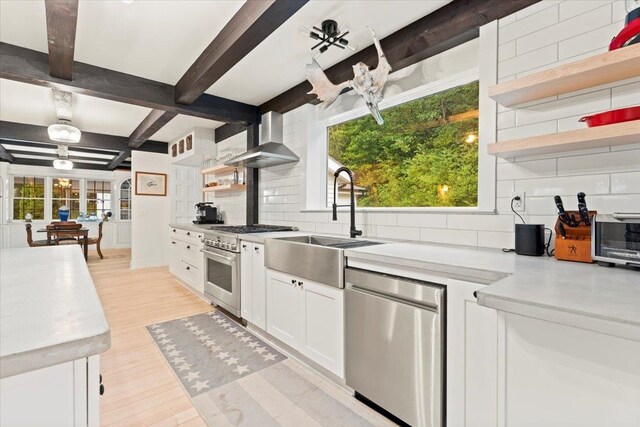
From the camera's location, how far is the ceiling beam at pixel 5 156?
6.19 metres

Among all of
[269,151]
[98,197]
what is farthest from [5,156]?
[269,151]

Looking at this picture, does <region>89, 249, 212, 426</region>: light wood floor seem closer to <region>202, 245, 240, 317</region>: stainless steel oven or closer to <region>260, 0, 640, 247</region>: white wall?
<region>202, 245, 240, 317</region>: stainless steel oven

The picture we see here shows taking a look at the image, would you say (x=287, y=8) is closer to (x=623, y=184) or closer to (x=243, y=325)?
(x=623, y=184)

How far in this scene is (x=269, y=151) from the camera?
314 cm

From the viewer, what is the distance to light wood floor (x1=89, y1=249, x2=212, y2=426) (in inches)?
65.9

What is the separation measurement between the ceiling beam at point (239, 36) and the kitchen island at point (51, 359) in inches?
69.9

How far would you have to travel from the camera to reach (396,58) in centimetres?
223

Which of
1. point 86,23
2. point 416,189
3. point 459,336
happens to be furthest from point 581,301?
point 86,23

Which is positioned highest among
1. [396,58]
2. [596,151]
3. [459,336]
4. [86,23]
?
[86,23]

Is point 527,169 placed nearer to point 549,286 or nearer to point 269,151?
point 549,286

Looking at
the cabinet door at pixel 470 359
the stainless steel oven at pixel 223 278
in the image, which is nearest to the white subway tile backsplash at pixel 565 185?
the cabinet door at pixel 470 359

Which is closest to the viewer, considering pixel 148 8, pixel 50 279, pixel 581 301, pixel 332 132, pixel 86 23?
pixel 581 301

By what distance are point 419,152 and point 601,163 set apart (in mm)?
1128

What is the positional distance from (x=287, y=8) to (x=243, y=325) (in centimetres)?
261
